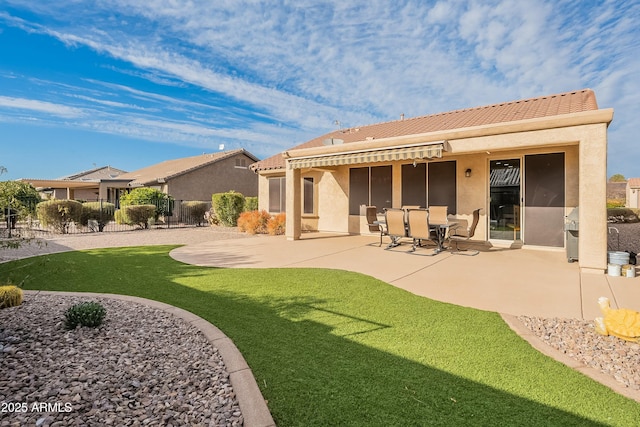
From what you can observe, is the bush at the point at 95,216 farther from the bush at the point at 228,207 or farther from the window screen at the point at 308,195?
the window screen at the point at 308,195

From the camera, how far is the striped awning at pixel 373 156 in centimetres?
1278

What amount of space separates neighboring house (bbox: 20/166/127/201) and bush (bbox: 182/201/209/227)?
12.0 m

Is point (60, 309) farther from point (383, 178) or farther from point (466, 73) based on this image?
Answer: point (466, 73)

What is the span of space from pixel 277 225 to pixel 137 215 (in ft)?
40.9

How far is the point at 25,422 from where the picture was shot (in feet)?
9.41

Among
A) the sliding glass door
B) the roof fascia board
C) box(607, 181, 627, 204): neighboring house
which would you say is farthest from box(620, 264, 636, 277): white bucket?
box(607, 181, 627, 204): neighboring house

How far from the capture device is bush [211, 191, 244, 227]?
82.7 ft

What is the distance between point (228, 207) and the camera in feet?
82.8

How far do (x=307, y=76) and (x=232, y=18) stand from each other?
1177 centimetres

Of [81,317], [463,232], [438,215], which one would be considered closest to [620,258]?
[438,215]

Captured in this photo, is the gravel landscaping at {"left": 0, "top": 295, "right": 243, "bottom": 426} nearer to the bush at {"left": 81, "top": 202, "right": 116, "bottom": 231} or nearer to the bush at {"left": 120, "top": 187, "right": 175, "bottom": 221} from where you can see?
the bush at {"left": 81, "top": 202, "right": 116, "bottom": 231}

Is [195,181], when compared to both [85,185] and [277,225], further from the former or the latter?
[277,225]

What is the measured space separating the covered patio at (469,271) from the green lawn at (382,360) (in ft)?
3.47

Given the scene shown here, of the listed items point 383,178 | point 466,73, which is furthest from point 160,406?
point 466,73
